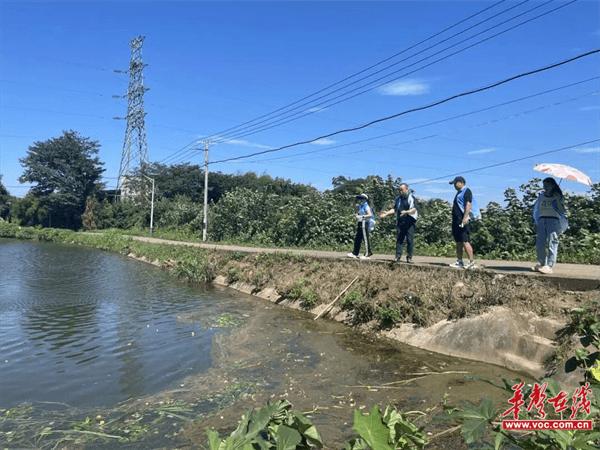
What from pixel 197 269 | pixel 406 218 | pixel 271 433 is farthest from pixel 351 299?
pixel 197 269

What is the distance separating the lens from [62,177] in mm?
65750

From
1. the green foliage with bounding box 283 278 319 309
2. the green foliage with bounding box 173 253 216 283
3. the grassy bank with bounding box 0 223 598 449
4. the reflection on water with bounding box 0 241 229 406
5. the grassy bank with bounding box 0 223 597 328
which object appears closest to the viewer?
the grassy bank with bounding box 0 223 598 449

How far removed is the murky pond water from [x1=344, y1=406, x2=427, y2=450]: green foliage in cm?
148

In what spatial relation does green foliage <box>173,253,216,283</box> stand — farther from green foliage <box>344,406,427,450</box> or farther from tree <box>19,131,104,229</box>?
tree <box>19,131,104,229</box>

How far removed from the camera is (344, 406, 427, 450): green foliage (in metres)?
2.21

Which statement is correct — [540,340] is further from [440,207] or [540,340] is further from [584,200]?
[440,207]

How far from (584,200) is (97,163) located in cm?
6624

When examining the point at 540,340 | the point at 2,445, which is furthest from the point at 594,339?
the point at 2,445

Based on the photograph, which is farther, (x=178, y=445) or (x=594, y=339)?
(x=178, y=445)

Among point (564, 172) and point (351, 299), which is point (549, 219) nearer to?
point (564, 172)

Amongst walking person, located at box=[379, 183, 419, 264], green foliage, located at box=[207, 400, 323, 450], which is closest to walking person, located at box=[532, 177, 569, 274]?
walking person, located at box=[379, 183, 419, 264]

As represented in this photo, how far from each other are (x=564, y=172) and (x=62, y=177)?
68.8 meters

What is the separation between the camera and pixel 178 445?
4.85 metres

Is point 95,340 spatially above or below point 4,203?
below
